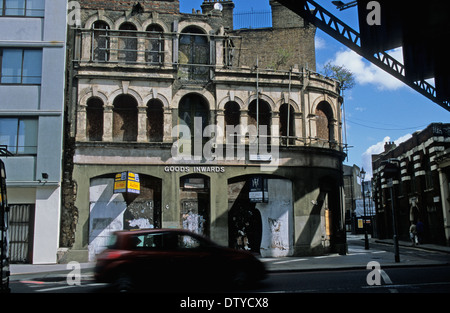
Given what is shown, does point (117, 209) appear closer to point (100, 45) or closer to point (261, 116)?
point (100, 45)

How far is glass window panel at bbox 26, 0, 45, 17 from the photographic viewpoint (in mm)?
24281

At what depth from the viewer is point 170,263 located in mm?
11789

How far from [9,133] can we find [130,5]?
9909 millimetres

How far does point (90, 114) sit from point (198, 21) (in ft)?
26.8

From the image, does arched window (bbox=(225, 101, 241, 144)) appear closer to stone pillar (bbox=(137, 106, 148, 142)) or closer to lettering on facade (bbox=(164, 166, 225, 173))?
lettering on facade (bbox=(164, 166, 225, 173))

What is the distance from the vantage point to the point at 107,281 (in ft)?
37.4

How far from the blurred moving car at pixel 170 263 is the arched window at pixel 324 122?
1601cm

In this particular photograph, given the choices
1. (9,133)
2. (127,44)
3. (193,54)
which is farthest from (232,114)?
(9,133)

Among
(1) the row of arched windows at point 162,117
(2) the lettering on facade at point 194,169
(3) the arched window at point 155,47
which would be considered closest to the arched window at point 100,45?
(3) the arched window at point 155,47

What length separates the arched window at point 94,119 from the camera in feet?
80.6

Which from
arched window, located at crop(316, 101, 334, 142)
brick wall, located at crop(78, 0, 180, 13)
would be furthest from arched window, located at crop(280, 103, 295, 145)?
brick wall, located at crop(78, 0, 180, 13)
